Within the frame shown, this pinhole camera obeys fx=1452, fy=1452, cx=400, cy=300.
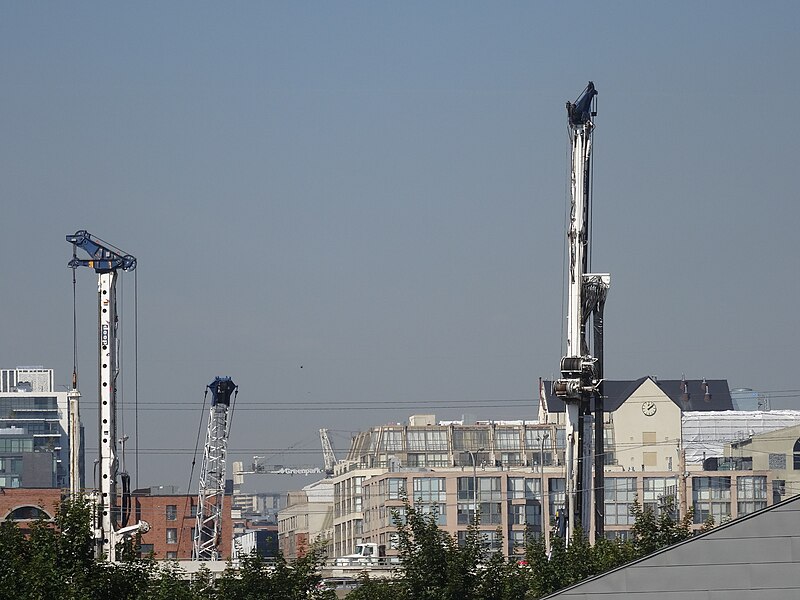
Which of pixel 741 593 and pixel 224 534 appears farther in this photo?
pixel 224 534

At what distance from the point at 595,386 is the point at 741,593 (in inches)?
1356

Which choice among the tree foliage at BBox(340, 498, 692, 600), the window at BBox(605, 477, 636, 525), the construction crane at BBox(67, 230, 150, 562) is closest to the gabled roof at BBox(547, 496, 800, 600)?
the tree foliage at BBox(340, 498, 692, 600)

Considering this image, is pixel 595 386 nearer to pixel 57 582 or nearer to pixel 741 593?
pixel 57 582

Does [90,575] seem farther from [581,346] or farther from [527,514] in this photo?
[527,514]

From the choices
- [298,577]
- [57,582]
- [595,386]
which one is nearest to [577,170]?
[595,386]

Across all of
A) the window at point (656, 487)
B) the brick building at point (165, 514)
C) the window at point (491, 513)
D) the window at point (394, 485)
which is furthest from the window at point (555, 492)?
the brick building at point (165, 514)

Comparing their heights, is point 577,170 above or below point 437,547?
above

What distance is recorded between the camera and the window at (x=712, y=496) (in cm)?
17400

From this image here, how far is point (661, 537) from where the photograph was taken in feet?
218

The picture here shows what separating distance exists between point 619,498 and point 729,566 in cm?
15570

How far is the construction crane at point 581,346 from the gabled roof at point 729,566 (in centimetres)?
3204

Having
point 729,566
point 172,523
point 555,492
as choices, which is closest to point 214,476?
point 172,523

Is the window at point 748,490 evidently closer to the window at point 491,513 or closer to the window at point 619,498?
the window at point 619,498

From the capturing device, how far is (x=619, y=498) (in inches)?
7180
